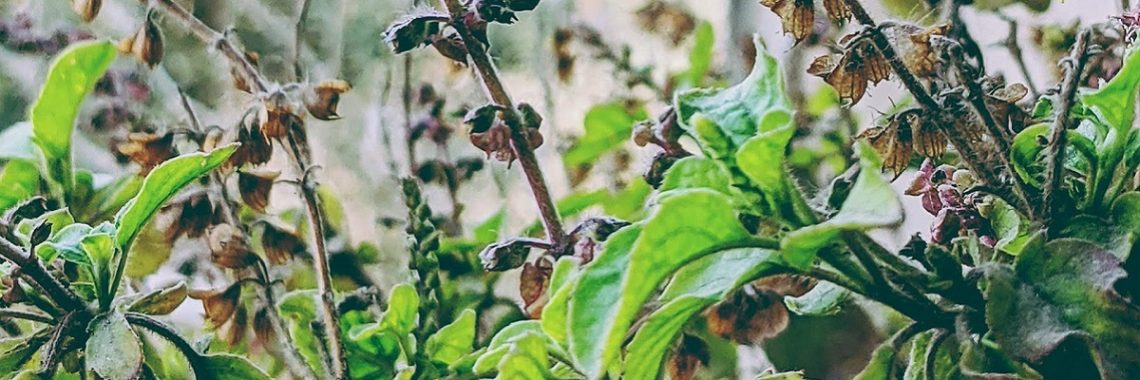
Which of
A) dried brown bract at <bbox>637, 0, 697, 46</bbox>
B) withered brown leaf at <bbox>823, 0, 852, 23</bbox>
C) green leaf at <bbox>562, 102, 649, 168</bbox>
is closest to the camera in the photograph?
withered brown leaf at <bbox>823, 0, 852, 23</bbox>

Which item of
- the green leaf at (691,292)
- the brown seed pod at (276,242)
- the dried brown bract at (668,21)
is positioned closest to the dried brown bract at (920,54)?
the green leaf at (691,292)

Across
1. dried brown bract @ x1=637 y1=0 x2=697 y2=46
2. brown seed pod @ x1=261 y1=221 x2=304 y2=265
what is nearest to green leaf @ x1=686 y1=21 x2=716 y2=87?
dried brown bract @ x1=637 y1=0 x2=697 y2=46

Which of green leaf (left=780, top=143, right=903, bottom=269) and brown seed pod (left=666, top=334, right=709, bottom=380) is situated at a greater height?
green leaf (left=780, top=143, right=903, bottom=269)

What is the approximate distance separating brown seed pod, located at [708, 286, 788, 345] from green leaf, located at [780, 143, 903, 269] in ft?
0.53

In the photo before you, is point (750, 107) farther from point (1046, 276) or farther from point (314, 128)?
point (314, 128)

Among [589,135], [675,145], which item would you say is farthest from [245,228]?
[589,135]

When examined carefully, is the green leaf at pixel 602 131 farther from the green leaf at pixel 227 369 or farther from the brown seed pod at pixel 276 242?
the green leaf at pixel 227 369

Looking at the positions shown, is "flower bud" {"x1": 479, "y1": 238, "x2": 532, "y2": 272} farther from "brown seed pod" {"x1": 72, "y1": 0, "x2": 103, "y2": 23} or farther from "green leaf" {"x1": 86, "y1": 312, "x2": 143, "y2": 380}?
"brown seed pod" {"x1": 72, "y1": 0, "x2": 103, "y2": 23}

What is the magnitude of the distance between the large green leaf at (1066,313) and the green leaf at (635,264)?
84 millimetres

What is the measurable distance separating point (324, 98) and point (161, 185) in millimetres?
118

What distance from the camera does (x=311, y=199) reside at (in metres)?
0.48

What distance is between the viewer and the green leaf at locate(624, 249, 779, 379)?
0.30 m

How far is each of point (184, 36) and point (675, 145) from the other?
104 cm

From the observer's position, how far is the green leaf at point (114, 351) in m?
0.37
